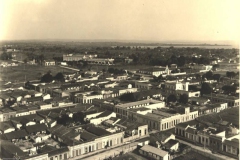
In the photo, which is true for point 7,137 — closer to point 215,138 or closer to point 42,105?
point 42,105

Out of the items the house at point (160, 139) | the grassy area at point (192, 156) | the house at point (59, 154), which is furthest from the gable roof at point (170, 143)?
the house at point (59, 154)

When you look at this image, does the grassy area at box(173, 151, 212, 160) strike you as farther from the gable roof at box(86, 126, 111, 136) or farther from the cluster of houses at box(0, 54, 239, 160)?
the gable roof at box(86, 126, 111, 136)

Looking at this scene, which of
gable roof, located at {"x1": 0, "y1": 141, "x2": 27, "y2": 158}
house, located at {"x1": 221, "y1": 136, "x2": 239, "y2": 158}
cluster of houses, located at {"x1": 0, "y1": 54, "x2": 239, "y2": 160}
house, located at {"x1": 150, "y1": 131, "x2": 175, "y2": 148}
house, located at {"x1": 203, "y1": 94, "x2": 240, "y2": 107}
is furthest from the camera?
house, located at {"x1": 203, "y1": 94, "x2": 240, "y2": 107}

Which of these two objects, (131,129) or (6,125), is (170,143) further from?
(6,125)

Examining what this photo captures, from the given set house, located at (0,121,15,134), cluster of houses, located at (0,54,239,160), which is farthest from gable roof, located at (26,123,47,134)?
house, located at (0,121,15,134)

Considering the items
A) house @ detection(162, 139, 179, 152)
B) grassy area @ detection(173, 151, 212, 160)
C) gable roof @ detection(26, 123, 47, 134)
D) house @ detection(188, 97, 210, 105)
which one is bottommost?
grassy area @ detection(173, 151, 212, 160)

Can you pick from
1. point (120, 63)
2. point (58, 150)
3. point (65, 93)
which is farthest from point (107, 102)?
point (120, 63)

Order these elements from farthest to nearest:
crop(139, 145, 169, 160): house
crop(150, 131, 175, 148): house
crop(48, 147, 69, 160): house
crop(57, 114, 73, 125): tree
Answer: crop(57, 114, 73, 125): tree → crop(150, 131, 175, 148): house → crop(139, 145, 169, 160): house → crop(48, 147, 69, 160): house
